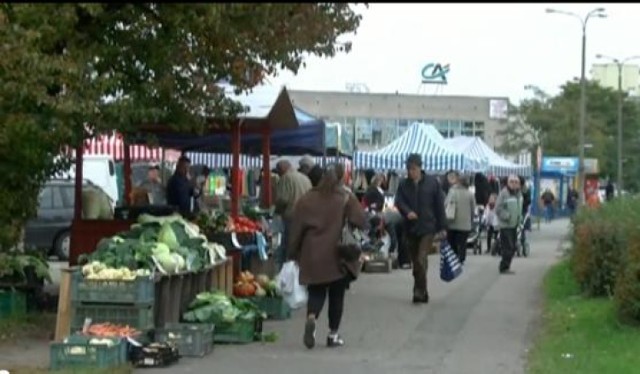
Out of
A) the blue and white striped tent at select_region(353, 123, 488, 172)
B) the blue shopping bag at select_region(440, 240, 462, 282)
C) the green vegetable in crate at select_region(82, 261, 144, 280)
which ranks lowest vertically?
the blue shopping bag at select_region(440, 240, 462, 282)

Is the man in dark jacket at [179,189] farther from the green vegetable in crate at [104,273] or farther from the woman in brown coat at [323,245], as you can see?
the green vegetable in crate at [104,273]

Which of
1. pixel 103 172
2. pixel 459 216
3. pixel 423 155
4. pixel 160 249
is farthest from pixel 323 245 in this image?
pixel 423 155

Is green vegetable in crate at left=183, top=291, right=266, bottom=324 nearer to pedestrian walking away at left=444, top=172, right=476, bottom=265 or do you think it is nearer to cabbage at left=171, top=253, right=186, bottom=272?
cabbage at left=171, top=253, right=186, bottom=272

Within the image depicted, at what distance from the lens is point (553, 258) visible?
29906 mm

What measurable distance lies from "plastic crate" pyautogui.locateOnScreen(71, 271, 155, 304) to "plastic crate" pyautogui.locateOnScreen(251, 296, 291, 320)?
135 inches

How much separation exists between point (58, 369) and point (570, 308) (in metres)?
7.25

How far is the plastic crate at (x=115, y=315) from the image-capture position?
1234cm

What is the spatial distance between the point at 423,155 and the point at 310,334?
21.4 meters

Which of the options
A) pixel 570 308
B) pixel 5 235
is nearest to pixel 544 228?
pixel 570 308

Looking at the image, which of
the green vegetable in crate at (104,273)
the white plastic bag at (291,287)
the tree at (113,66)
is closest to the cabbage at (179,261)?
the green vegetable in crate at (104,273)

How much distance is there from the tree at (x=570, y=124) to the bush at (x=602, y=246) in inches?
2361

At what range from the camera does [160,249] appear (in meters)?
13.3

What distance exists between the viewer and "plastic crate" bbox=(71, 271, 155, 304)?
1234 centimetres

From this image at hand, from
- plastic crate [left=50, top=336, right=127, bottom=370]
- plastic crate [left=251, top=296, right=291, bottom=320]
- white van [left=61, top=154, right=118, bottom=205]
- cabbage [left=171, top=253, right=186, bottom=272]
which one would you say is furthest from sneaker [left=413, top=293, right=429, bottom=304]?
white van [left=61, top=154, right=118, bottom=205]
